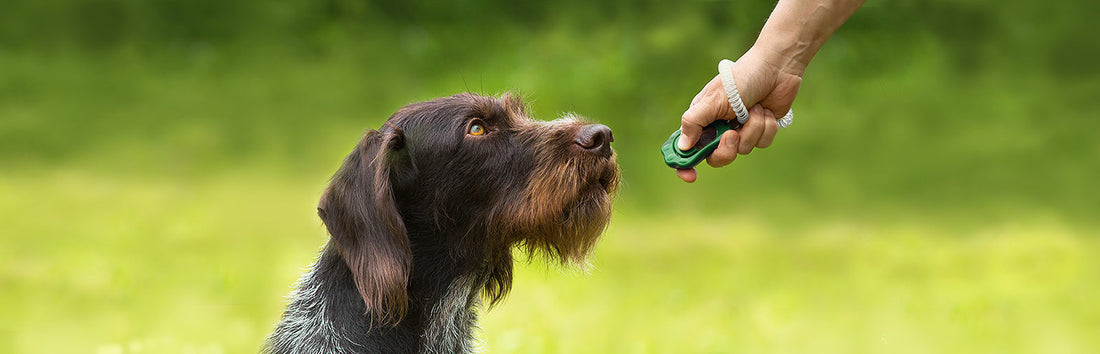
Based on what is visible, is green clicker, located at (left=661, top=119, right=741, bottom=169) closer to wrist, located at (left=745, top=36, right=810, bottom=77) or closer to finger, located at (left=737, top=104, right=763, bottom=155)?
finger, located at (left=737, top=104, right=763, bottom=155)

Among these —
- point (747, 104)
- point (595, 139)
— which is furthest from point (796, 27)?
point (595, 139)

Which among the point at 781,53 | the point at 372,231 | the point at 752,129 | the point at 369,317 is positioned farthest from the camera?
the point at 752,129

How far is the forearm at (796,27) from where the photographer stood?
13.6 feet

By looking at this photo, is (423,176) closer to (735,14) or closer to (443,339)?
(443,339)

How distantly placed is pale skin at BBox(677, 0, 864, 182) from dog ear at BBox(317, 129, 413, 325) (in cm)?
121

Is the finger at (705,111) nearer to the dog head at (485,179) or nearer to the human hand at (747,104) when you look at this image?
the human hand at (747,104)

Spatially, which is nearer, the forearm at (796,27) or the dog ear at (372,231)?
the dog ear at (372,231)

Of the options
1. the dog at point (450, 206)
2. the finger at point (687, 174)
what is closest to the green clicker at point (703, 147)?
the finger at point (687, 174)

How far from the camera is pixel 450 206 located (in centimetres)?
423

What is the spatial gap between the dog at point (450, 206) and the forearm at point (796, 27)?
0.74 m

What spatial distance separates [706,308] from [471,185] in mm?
4130

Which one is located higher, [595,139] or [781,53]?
[595,139]

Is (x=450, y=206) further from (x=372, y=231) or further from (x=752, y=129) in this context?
(x=752, y=129)

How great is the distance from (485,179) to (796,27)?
4.49ft
